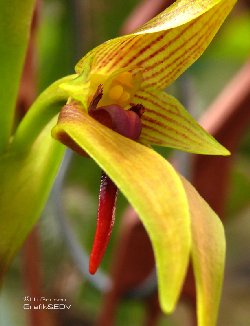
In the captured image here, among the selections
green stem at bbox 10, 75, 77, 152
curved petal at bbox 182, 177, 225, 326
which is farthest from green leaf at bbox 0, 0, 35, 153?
curved petal at bbox 182, 177, 225, 326

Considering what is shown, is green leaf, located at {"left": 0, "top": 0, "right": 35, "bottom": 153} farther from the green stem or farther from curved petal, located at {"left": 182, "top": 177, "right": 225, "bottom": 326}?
curved petal, located at {"left": 182, "top": 177, "right": 225, "bottom": 326}

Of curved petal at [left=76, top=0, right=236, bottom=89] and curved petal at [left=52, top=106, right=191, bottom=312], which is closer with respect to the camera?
curved petal at [left=52, top=106, right=191, bottom=312]

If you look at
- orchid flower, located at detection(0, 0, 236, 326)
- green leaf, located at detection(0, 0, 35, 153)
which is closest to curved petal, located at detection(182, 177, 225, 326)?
orchid flower, located at detection(0, 0, 236, 326)

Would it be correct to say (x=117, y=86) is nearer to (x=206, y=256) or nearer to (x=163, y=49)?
(x=163, y=49)

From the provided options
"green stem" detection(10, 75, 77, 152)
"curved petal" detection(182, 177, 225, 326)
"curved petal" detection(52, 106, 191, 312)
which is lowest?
"curved petal" detection(182, 177, 225, 326)

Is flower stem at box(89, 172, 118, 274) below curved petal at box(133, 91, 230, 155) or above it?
below

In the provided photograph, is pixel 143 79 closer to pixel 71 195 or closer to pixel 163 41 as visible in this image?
pixel 163 41
